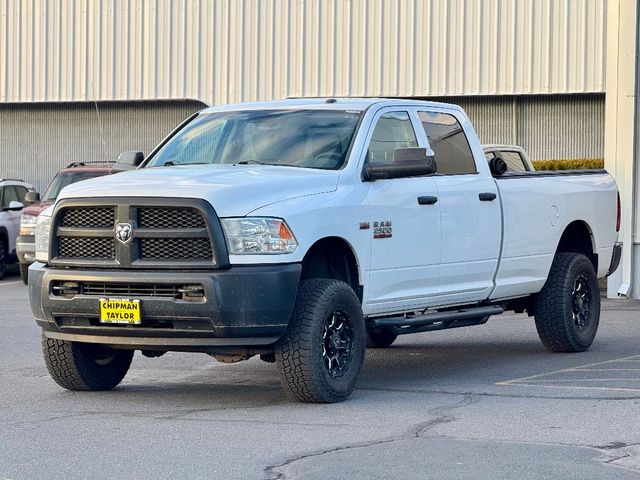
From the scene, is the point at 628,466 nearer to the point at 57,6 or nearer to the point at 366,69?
the point at 366,69

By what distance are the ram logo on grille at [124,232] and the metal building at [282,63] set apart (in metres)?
14.9

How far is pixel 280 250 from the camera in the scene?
29.6ft

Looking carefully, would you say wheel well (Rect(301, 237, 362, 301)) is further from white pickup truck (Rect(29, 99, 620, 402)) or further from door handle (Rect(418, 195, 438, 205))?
door handle (Rect(418, 195, 438, 205))

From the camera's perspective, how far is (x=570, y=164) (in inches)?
901

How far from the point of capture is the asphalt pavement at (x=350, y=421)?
7266mm

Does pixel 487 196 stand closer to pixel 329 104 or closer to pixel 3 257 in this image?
pixel 329 104

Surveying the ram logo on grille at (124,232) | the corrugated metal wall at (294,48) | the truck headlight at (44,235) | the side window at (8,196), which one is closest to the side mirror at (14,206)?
the side window at (8,196)

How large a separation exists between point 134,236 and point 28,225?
12325mm

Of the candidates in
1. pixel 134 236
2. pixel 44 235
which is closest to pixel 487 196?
pixel 134 236

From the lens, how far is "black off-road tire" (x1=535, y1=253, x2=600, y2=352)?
12.1 m

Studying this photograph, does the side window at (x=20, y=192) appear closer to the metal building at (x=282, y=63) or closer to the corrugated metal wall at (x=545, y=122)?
the metal building at (x=282, y=63)

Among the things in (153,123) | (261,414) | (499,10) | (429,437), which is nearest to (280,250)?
(261,414)

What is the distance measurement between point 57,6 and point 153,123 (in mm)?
2863

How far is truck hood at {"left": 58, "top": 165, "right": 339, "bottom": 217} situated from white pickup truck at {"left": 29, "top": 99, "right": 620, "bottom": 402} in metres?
0.01
